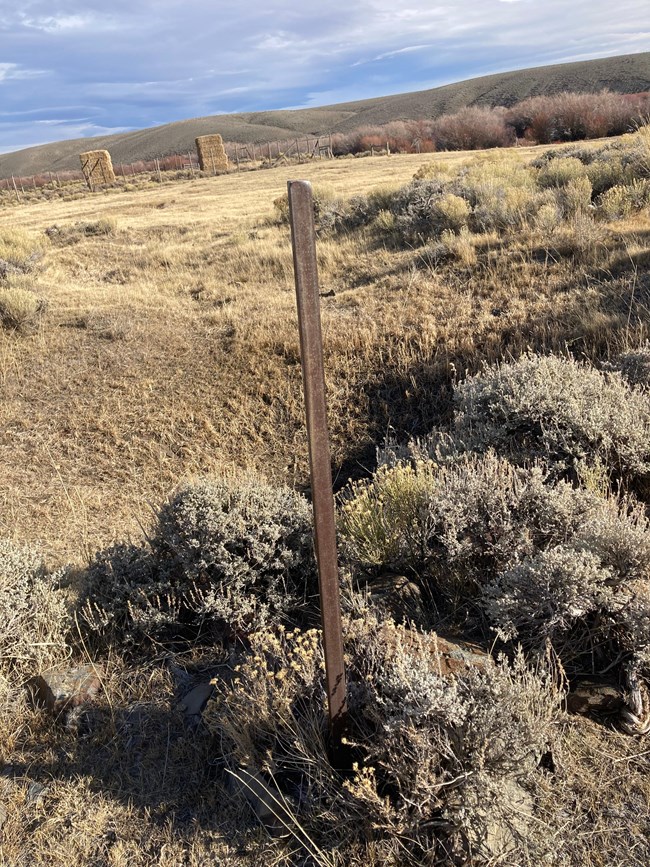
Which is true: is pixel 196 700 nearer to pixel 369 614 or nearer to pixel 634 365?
pixel 369 614

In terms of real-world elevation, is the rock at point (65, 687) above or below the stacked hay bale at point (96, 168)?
below

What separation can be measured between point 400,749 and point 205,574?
170 cm

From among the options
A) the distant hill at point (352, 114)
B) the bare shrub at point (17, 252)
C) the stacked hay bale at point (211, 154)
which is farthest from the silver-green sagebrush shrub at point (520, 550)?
the distant hill at point (352, 114)

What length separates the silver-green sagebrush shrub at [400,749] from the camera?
2139mm

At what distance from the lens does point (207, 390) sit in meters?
8.41

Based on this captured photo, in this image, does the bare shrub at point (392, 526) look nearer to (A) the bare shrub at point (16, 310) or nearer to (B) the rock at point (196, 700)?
(B) the rock at point (196, 700)

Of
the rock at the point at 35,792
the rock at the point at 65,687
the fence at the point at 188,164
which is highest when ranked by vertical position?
the fence at the point at 188,164

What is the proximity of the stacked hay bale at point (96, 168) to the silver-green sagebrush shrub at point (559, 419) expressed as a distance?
37.7m

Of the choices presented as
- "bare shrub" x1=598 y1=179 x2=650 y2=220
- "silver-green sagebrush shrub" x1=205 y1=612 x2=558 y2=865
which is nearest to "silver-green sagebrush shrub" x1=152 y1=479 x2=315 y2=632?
"silver-green sagebrush shrub" x1=205 y1=612 x2=558 y2=865

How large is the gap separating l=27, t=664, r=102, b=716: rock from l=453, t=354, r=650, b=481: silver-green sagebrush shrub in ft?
9.75

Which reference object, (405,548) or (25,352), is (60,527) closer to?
(405,548)

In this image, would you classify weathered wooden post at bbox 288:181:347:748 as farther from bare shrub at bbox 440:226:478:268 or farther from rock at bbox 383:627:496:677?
bare shrub at bbox 440:226:478:268

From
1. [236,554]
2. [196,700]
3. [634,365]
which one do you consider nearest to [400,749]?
[196,700]

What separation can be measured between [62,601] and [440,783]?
236cm
